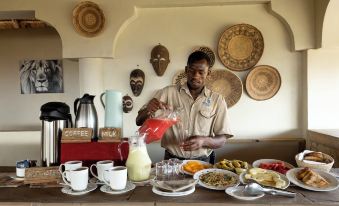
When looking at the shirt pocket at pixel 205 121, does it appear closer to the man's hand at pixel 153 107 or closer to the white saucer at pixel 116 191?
the man's hand at pixel 153 107

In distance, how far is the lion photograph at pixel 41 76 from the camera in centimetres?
454

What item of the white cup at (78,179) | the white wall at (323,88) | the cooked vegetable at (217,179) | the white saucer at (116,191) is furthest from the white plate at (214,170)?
the white wall at (323,88)

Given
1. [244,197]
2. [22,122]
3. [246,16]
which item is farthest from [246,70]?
[22,122]

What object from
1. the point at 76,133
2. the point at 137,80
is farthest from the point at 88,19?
the point at 76,133

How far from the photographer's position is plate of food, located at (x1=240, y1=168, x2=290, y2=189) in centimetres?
127

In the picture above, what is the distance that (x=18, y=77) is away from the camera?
182 inches

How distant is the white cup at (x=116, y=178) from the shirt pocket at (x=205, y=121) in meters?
0.94

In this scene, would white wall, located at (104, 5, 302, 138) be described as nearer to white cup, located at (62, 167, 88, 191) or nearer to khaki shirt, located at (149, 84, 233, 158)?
khaki shirt, located at (149, 84, 233, 158)

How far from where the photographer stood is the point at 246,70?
133 inches

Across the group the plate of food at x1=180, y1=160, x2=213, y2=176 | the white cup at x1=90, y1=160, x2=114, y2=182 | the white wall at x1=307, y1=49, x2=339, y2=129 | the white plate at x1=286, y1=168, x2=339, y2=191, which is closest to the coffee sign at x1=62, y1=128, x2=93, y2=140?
the white cup at x1=90, y1=160, x2=114, y2=182

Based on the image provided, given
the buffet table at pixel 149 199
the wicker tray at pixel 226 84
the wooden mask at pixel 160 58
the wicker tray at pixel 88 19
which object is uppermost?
the wicker tray at pixel 88 19

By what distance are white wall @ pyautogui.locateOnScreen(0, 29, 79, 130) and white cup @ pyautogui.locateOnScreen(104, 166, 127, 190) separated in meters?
3.56

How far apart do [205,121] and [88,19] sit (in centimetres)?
211

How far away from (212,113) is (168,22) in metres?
1.79
